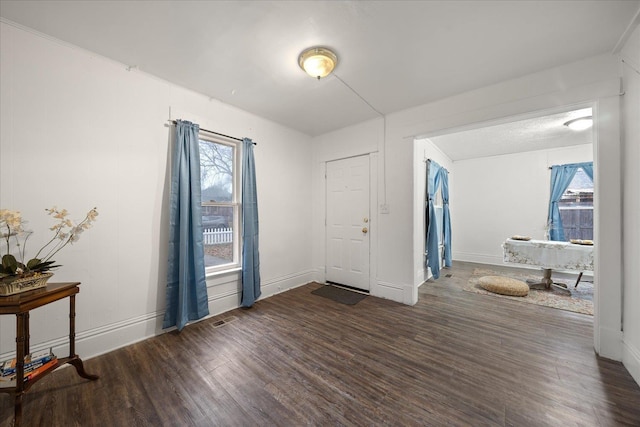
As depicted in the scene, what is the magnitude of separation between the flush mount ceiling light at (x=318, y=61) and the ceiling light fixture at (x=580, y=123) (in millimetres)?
3795

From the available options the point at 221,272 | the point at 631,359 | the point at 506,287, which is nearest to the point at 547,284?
the point at 506,287

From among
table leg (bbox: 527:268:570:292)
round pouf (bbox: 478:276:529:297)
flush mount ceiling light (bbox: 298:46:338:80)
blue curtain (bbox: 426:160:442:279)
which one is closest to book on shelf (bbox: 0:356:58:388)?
flush mount ceiling light (bbox: 298:46:338:80)

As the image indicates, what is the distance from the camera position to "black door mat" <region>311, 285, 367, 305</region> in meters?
3.26

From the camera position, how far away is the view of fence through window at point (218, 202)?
283 centimetres

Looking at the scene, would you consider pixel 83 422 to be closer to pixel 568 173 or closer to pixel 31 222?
pixel 31 222

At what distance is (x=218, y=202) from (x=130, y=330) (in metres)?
1.55

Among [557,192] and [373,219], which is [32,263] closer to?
[373,219]

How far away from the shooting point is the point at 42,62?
5.92 feet

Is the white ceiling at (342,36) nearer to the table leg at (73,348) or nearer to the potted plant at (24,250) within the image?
the potted plant at (24,250)

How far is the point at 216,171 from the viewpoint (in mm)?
2945

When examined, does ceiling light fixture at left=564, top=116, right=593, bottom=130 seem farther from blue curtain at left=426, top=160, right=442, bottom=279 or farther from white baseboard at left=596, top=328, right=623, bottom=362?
white baseboard at left=596, top=328, right=623, bottom=362

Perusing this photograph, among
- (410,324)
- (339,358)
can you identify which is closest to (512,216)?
(410,324)

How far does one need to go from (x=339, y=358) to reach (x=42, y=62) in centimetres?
342

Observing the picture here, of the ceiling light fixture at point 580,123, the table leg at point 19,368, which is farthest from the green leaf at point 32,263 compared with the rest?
the ceiling light fixture at point 580,123
